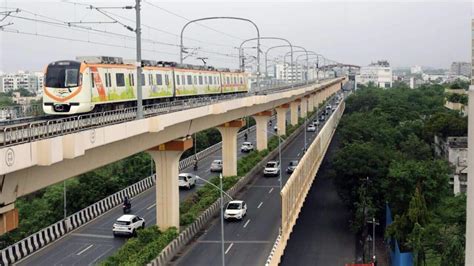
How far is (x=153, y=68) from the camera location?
33.3 meters

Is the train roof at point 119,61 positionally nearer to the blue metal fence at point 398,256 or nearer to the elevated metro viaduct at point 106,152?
the elevated metro viaduct at point 106,152

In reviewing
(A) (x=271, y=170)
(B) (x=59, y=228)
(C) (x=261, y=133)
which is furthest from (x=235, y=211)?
(C) (x=261, y=133)

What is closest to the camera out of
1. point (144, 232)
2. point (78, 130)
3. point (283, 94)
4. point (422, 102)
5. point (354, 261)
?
point (78, 130)

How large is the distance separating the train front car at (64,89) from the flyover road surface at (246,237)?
9.34 m

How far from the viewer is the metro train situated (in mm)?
22344

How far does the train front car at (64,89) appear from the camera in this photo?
22.1m

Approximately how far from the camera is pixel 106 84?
25891 mm

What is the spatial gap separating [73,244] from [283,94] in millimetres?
31404

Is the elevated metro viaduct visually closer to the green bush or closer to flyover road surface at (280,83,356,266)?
the green bush

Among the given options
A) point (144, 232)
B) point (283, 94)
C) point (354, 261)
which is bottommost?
point (354, 261)

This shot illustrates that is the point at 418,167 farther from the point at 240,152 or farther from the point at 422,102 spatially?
the point at 422,102

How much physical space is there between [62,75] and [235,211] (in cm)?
1605

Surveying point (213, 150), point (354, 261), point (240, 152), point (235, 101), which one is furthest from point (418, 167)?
point (213, 150)

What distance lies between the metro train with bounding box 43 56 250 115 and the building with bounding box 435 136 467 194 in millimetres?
21456
